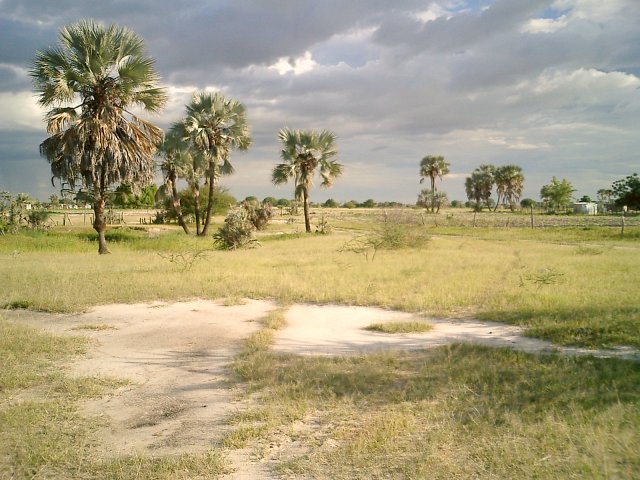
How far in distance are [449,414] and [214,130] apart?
99.0ft

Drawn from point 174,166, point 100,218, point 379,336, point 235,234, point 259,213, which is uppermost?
point 174,166

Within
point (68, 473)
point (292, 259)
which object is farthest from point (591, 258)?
point (68, 473)

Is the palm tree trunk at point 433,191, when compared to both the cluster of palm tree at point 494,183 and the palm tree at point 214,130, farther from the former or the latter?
the palm tree at point 214,130

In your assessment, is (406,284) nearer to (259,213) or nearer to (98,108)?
(98,108)

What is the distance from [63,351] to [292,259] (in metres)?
12.3

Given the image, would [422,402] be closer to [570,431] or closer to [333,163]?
[570,431]

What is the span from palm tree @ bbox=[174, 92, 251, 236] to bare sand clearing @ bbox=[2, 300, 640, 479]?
882 inches

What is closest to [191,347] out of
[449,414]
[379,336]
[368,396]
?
[379,336]

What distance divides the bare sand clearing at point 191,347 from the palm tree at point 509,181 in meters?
79.9

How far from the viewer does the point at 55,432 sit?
4.54 metres

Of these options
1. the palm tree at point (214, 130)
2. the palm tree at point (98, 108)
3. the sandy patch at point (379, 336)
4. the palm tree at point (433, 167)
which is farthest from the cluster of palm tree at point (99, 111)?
the palm tree at point (433, 167)

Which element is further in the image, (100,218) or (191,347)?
(100,218)

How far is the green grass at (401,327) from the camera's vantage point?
8.43m

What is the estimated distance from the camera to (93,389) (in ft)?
18.7
